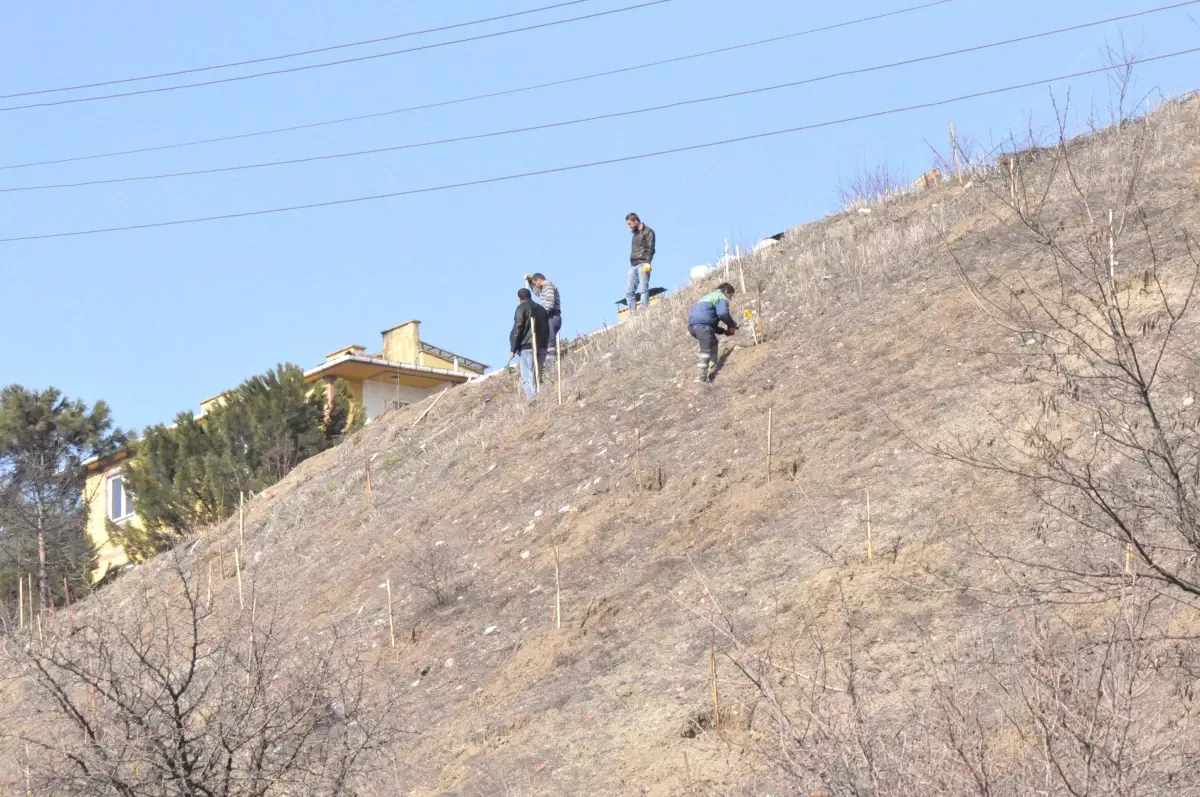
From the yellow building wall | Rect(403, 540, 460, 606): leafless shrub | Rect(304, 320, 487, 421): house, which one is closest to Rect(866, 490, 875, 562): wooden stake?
Rect(403, 540, 460, 606): leafless shrub

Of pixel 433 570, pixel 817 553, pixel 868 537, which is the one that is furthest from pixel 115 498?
pixel 868 537

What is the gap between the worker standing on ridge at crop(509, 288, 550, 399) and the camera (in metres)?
19.0

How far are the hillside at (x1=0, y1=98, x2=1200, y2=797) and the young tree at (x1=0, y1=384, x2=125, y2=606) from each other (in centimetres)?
829

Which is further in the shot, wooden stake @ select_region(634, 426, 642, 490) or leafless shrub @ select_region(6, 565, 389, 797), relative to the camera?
wooden stake @ select_region(634, 426, 642, 490)

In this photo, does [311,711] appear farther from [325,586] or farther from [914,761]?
[325,586]

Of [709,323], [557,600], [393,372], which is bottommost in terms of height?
[557,600]

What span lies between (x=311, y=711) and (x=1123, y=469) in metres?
6.29

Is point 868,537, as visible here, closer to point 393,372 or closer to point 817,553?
point 817,553

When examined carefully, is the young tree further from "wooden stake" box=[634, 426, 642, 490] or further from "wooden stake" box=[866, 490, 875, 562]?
"wooden stake" box=[866, 490, 875, 562]

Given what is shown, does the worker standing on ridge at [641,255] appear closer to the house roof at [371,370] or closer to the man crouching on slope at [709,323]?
the man crouching on slope at [709,323]

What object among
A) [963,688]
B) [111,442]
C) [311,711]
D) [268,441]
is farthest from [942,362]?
[111,442]

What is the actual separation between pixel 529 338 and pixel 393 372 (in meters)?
16.4

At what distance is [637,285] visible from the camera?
2245 centimetres

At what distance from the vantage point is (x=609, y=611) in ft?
39.7
